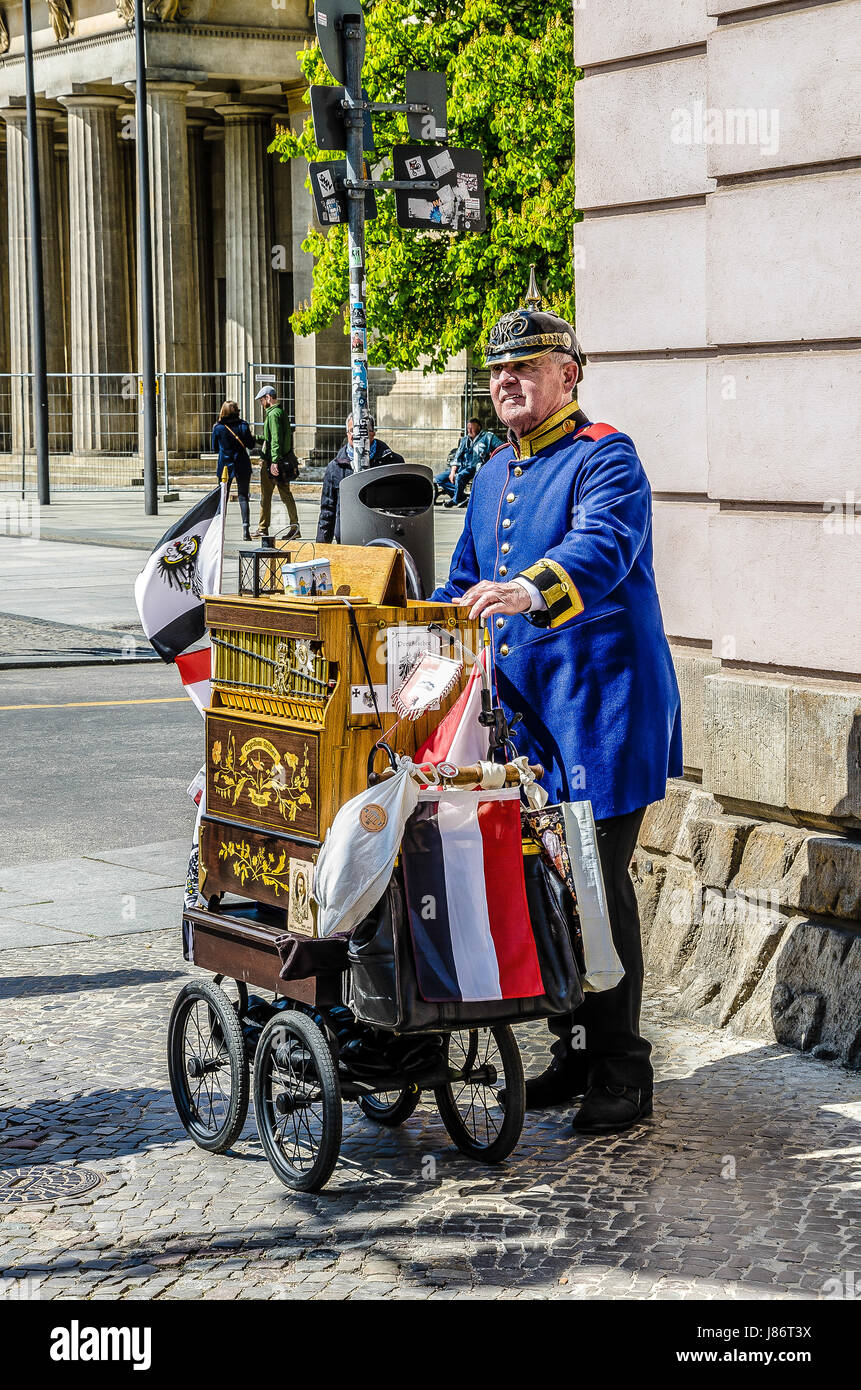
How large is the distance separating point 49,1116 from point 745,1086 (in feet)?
6.20

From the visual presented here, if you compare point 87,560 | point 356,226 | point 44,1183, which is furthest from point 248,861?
point 87,560

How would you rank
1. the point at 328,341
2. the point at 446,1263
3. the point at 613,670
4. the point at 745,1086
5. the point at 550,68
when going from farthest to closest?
1. the point at 328,341
2. the point at 550,68
3. the point at 745,1086
4. the point at 613,670
5. the point at 446,1263

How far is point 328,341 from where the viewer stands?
36.4 meters

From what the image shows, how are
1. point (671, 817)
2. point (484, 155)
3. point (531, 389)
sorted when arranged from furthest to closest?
point (484, 155), point (671, 817), point (531, 389)

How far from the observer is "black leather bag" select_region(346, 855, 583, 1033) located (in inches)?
166

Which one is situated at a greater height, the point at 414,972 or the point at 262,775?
the point at 262,775

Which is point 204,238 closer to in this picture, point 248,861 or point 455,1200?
point 248,861

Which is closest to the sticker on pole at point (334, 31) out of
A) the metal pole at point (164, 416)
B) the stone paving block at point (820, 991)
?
the stone paving block at point (820, 991)

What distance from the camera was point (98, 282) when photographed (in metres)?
38.1

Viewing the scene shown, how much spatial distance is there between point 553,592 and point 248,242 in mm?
36490

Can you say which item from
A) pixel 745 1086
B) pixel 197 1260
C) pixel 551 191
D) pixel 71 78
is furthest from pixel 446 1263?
pixel 71 78

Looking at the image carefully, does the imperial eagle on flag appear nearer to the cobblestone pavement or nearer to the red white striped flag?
the cobblestone pavement

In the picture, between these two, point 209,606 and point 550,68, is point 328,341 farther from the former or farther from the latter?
point 209,606

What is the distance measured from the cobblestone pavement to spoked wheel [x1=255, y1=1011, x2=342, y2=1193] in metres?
0.08
